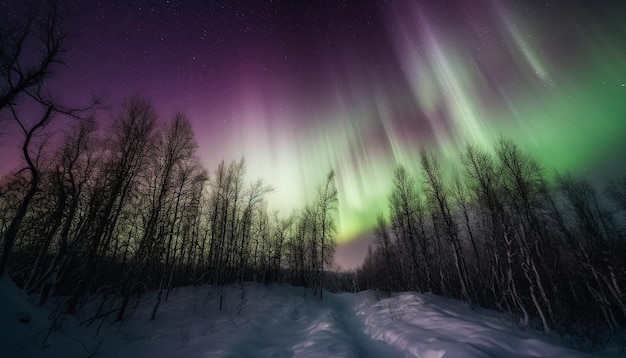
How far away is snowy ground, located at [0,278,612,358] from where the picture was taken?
5.70 metres

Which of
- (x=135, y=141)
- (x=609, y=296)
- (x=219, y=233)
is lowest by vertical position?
(x=609, y=296)

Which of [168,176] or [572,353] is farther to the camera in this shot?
[168,176]

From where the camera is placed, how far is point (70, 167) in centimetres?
1366

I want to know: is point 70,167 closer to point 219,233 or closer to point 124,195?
point 124,195

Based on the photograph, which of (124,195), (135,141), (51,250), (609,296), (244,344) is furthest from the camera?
(609,296)

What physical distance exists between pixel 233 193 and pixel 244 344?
18.1m

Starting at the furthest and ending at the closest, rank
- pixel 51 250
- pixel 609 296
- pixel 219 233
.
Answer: pixel 219 233, pixel 609 296, pixel 51 250

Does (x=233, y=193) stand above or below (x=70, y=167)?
above

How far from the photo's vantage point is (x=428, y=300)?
15.5 meters

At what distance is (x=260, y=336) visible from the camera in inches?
451

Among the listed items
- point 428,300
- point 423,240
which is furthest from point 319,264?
point 428,300

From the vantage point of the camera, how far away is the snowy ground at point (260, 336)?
570 centimetres

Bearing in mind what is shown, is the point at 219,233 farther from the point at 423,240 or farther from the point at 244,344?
the point at 423,240

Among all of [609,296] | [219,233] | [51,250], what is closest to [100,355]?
[51,250]
